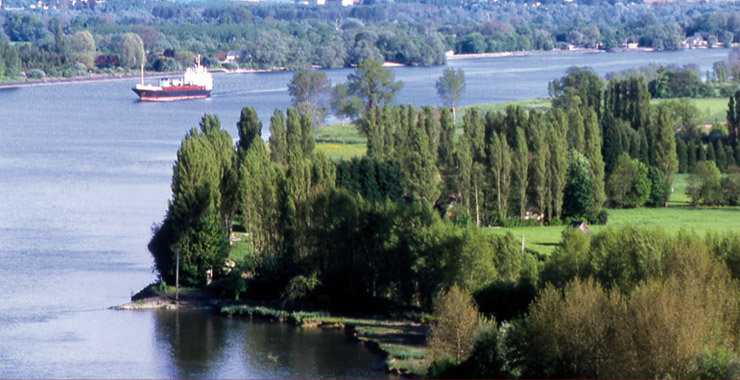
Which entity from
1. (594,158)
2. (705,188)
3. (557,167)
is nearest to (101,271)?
(557,167)

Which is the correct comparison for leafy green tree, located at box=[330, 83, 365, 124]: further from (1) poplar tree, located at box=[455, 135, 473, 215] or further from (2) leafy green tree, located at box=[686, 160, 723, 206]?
(1) poplar tree, located at box=[455, 135, 473, 215]

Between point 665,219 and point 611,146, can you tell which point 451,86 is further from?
point 665,219

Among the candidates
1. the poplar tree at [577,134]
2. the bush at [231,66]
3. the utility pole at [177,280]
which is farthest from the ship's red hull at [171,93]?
the utility pole at [177,280]

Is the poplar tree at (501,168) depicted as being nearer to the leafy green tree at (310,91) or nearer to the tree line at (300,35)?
the leafy green tree at (310,91)

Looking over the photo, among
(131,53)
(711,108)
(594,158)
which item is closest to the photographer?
(594,158)

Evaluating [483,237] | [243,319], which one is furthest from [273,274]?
[483,237]

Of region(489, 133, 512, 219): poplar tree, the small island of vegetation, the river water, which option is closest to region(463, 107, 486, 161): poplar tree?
the small island of vegetation
